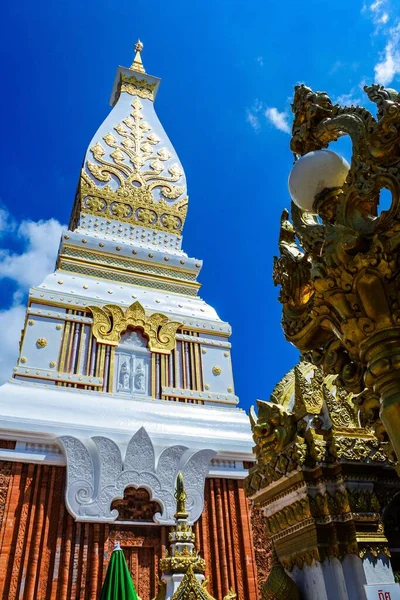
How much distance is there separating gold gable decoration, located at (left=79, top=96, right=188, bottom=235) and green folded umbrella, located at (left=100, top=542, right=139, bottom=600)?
7710 millimetres

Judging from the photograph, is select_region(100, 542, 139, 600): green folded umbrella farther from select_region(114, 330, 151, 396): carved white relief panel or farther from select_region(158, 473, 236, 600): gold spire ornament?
select_region(114, 330, 151, 396): carved white relief panel

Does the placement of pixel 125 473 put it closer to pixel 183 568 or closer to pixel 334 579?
pixel 183 568

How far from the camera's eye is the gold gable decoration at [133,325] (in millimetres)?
8570

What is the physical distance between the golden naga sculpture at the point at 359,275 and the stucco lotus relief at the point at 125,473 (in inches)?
187

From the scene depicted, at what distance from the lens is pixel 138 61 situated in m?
15.7

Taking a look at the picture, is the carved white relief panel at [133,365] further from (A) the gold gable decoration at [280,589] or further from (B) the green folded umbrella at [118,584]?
(A) the gold gable decoration at [280,589]

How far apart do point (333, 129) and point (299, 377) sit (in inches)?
57.3

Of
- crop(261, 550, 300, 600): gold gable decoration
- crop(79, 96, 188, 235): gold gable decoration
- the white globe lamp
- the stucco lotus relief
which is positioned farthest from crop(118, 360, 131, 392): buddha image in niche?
the white globe lamp

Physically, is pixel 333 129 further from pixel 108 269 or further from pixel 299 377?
pixel 108 269

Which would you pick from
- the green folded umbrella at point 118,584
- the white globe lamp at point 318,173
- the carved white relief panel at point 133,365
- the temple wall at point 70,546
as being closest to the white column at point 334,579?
the white globe lamp at point 318,173

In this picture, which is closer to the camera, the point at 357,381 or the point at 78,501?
the point at 357,381

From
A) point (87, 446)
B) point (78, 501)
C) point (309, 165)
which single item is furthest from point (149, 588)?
point (309, 165)

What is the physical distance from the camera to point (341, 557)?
8.16ft

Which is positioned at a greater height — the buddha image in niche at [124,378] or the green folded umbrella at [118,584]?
the buddha image in niche at [124,378]
